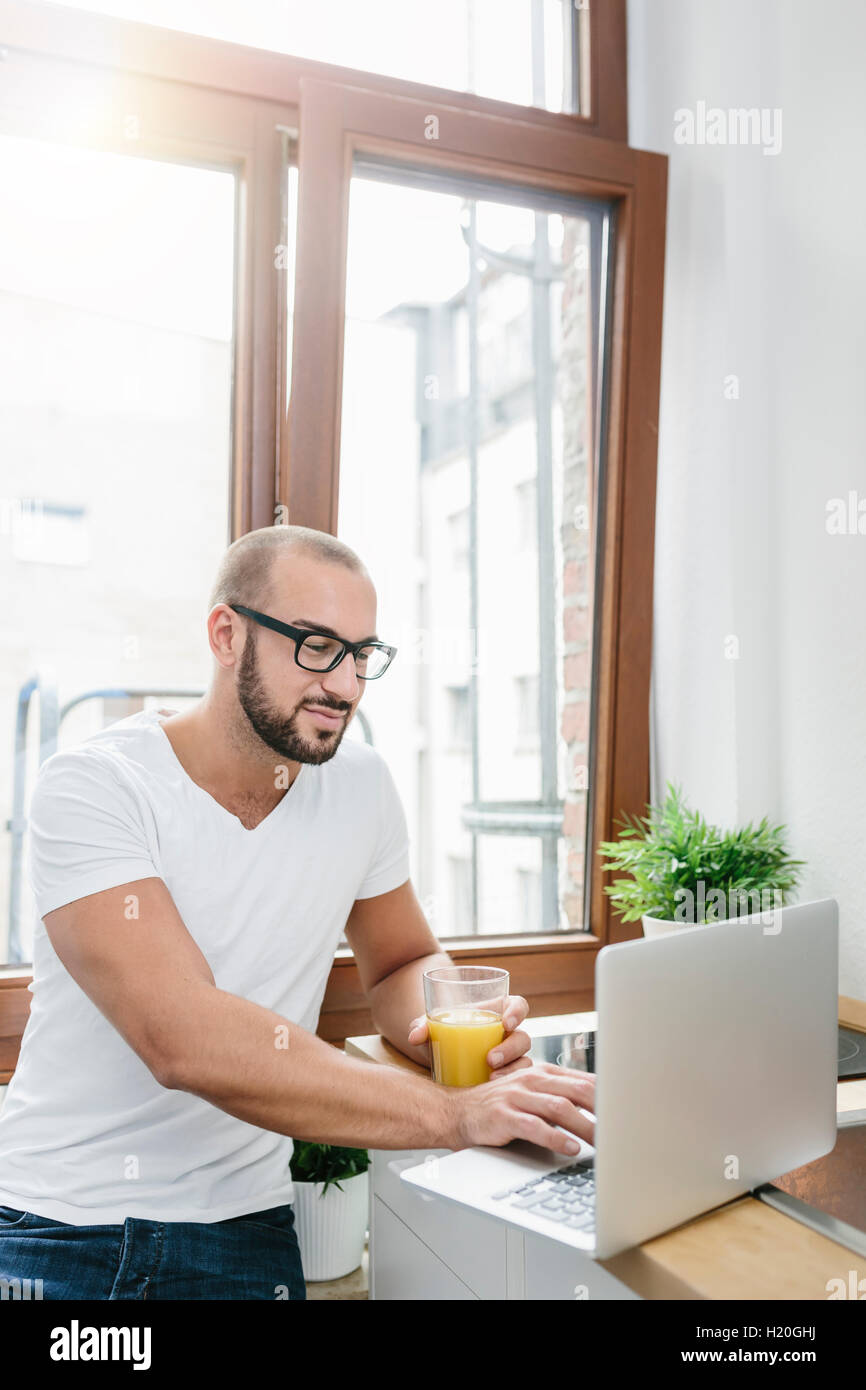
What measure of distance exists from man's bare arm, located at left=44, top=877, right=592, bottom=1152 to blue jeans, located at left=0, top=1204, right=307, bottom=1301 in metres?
0.21

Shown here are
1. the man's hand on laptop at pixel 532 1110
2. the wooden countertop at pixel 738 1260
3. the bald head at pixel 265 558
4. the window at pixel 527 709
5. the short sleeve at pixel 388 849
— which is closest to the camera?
the wooden countertop at pixel 738 1260

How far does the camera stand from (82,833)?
1.19m

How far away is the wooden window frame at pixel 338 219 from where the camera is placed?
168cm

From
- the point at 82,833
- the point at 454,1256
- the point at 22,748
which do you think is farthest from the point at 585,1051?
the point at 22,748

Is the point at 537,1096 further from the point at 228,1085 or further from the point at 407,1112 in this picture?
the point at 228,1085

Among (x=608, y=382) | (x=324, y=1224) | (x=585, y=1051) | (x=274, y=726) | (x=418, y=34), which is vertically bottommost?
(x=324, y=1224)

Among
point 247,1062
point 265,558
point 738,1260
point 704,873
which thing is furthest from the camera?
point 704,873

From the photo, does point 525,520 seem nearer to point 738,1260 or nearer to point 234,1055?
point 234,1055

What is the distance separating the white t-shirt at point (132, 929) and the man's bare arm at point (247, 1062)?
1.6 inches

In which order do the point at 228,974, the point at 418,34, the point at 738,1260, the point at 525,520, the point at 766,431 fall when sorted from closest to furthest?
the point at 738,1260 → the point at 228,974 → the point at 766,431 → the point at 418,34 → the point at 525,520

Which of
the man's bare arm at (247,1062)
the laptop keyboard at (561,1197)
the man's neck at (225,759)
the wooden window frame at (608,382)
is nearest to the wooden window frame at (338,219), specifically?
the wooden window frame at (608,382)

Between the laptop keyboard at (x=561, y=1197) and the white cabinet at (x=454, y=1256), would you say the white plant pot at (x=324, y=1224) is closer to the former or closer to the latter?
the white cabinet at (x=454, y=1256)

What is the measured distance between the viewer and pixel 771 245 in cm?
181

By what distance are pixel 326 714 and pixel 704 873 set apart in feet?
2.18
